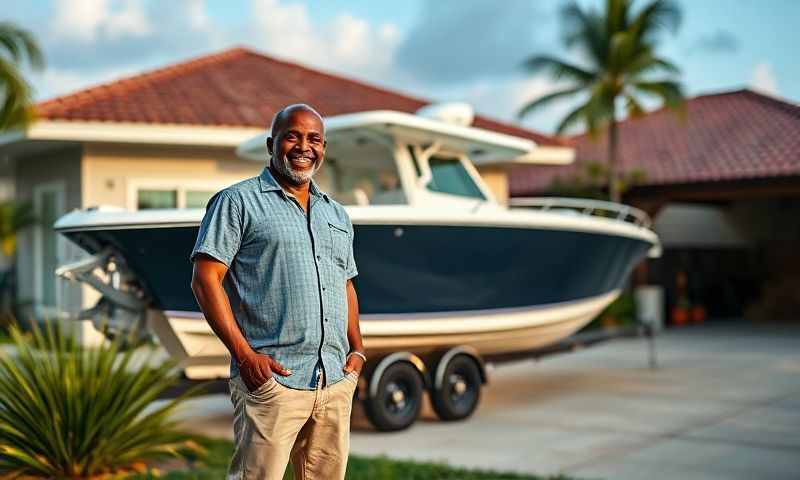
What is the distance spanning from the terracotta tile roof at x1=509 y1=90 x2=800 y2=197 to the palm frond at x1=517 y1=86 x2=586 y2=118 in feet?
3.52

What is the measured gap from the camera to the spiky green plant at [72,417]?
5617mm

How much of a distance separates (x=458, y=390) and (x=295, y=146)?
5.21 meters

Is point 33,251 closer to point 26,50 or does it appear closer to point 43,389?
point 26,50

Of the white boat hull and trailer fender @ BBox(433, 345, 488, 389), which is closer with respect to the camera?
the white boat hull

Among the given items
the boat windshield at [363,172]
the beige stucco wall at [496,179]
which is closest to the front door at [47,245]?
the boat windshield at [363,172]

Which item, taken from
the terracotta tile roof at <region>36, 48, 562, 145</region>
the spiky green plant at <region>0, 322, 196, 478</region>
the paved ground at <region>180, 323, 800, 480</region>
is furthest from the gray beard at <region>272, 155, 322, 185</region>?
the terracotta tile roof at <region>36, 48, 562, 145</region>

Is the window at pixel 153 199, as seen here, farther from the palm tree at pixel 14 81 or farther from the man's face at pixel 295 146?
the man's face at pixel 295 146

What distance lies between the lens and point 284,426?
10.1 ft

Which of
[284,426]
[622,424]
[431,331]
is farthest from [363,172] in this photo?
[284,426]

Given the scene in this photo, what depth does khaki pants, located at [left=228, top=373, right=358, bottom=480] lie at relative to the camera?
3.05m

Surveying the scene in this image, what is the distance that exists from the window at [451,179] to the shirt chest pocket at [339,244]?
469cm

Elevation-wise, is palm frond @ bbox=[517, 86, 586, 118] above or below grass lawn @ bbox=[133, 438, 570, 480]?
above

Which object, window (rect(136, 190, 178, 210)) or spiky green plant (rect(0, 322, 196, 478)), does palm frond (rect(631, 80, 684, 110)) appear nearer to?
window (rect(136, 190, 178, 210))

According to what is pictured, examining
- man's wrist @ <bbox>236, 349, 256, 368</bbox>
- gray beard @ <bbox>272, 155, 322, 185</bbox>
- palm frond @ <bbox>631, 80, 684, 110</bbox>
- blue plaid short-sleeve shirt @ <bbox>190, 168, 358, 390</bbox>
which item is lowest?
man's wrist @ <bbox>236, 349, 256, 368</bbox>
